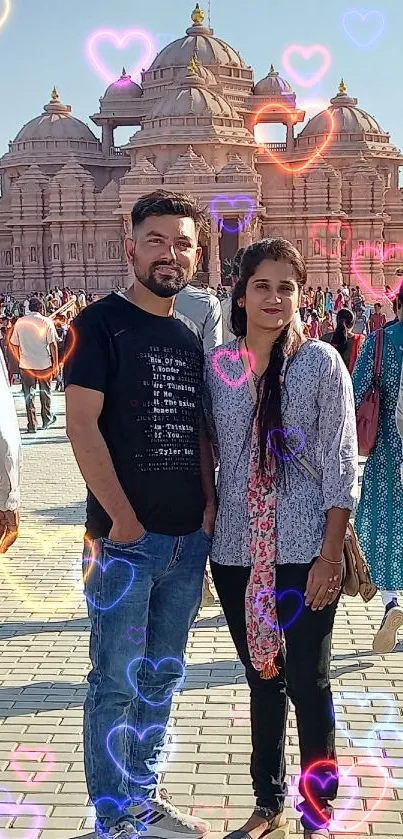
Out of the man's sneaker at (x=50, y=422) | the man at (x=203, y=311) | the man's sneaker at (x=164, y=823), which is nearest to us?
the man's sneaker at (x=164, y=823)

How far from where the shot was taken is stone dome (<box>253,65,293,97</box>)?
57594mm

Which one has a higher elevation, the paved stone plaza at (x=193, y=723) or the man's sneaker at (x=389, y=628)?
the man's sneaker at (x=389, y=628)

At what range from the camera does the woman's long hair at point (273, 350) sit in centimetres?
302

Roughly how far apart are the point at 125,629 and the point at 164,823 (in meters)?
0.67

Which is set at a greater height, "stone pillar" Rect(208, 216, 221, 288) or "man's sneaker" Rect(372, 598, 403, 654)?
"stone pillar" Rect(208, 216, 221, 288)

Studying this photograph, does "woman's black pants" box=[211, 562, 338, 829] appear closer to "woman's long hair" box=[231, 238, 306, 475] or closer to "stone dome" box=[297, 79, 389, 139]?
"woman's long hair" box=[231, 238, 306, 475]

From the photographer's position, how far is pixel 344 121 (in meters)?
56.4
